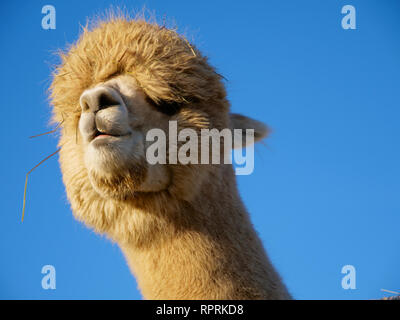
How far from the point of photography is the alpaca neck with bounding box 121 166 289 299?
10.4ft

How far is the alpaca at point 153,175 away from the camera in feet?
9.91

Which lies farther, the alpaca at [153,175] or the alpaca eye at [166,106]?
the alpaca eye at [166,106]

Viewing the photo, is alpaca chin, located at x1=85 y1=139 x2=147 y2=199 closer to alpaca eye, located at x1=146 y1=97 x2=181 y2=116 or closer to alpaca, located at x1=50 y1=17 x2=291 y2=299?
alpaca, located at x1=50 y1=17 x2=291 y2=299

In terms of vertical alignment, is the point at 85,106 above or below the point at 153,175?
above

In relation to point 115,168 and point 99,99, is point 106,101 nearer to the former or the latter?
point 99,99

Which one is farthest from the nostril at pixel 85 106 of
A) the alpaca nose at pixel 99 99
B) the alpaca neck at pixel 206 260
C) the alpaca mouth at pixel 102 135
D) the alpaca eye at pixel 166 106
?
the alpaca neck at pixel 206 260

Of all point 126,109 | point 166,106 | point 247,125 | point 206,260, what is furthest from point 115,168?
point 247,125


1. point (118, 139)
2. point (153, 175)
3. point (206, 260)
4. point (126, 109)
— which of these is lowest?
point (206, 260)

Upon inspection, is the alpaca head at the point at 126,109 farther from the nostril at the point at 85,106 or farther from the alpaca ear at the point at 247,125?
the alpaca ear at the point at 247,125

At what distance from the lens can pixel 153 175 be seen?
3.13m

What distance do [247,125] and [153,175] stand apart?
3.83 feet
